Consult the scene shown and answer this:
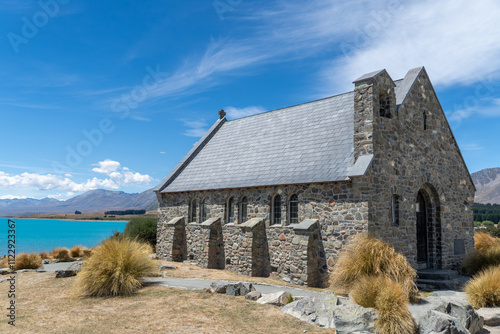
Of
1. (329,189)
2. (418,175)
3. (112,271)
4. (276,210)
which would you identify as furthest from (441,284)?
(112,271)

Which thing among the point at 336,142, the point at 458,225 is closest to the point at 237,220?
the point at 336,142

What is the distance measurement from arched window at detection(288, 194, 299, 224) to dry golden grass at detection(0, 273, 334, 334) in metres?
5.90

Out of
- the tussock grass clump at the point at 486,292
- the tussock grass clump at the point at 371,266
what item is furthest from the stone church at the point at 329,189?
the tussock grass clump at the point at 486,292

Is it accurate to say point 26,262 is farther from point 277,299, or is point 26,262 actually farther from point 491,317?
point 491,317

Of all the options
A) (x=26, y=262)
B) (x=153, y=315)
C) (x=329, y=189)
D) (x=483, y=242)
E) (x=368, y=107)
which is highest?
(x=368, y=107)

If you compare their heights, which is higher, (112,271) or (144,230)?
(144,230)

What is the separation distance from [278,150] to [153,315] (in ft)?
37.1

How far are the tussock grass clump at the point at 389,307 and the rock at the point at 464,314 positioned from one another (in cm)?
137

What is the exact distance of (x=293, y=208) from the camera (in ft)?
55.5

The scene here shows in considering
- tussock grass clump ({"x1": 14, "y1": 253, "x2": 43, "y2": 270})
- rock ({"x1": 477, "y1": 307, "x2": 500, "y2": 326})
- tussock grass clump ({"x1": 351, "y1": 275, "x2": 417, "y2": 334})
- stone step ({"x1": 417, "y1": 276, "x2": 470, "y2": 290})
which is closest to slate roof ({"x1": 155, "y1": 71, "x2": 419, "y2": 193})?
stone step ({"x1": 417, "y1": 276, "x2": 470, "y2": 290})

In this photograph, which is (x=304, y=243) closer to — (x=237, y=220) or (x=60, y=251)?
(x=237, y=220)

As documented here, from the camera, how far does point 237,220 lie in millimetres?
19172

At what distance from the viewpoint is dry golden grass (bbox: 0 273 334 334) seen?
9.27 metres

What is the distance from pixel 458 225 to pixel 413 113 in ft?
21.2
